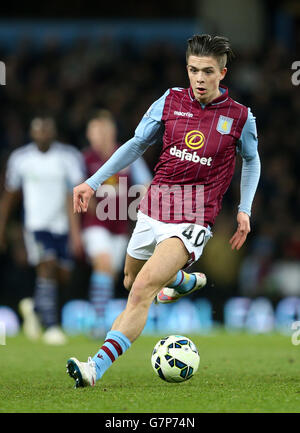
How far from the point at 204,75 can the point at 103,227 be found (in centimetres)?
419

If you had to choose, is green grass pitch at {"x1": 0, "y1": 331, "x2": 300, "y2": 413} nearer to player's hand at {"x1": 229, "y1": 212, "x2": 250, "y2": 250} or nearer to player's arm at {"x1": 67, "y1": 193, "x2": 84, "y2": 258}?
player's hand at {"x1": 229, "y1": 212, "x2": 250, "y2": 250}

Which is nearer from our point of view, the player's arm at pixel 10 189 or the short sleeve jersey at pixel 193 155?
the short sleeve jersey at pixel 193 155

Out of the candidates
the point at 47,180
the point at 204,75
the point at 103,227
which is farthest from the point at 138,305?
the point at 47,180

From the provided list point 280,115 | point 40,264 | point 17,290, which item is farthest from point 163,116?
point 280,115

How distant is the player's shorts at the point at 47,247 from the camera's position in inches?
369

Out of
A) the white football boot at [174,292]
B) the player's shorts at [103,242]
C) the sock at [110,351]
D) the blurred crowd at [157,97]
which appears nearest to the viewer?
the sock at [110,351]

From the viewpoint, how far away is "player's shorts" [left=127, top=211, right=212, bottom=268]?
203 inches

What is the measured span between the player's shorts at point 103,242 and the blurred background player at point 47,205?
14 centimetres

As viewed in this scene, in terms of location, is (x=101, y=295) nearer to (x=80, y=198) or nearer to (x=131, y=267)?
(x=131, y=267)

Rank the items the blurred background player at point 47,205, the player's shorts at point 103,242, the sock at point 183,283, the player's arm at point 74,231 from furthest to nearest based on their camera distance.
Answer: the blurred background player at point 47,205, the player's arm at point 74,231, the player's shorts at point 103,242, the sock at point 183,283

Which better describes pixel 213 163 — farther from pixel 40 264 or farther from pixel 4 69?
pixel 4 69

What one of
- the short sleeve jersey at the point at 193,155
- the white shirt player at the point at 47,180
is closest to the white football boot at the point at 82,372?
the short sleeve jersey at the point at 193,155

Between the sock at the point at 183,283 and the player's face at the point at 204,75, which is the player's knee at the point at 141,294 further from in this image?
the player's face at the point at 204,75

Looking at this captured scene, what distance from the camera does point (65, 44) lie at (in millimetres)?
15539
